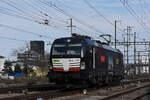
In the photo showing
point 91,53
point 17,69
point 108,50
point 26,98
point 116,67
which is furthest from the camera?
point 17,69

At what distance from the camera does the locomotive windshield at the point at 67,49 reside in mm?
18422

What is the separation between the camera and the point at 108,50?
24.1 meters

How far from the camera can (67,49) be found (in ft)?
61.1

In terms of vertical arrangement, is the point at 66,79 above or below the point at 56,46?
below

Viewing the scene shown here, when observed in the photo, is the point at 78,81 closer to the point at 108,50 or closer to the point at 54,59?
the point at 54,59

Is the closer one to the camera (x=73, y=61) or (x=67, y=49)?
(x=73, y=61)

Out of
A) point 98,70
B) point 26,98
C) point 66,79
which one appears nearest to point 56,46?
point 66,79

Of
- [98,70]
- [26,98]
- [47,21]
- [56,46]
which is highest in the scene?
[47,21]

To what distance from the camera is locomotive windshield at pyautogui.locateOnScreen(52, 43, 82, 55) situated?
18.4m

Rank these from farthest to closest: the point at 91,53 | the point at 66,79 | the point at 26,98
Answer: the point at 91,53 → the point at 66,79 → the point at 26,98

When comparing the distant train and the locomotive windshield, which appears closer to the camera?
the distant train

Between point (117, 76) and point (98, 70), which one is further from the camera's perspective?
point (117, 76)

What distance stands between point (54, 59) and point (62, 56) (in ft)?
2.02

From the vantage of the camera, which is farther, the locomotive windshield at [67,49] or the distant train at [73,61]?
the locomotive windshield at [67,49]
